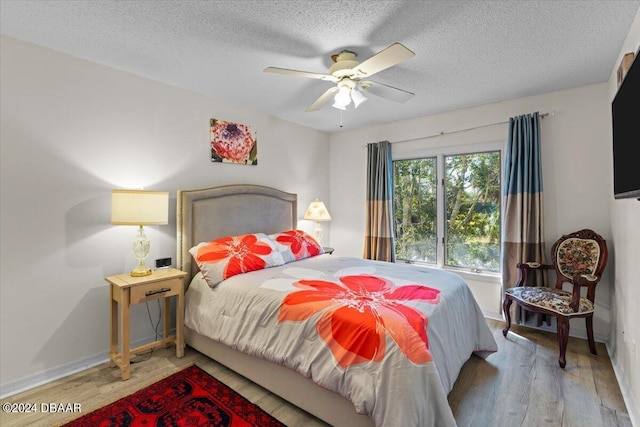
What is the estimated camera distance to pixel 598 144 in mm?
2930

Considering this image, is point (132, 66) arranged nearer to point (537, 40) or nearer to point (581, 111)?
point (537, 40)

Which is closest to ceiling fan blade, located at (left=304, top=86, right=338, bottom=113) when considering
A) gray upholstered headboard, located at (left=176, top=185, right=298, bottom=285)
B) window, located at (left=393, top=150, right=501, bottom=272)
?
gray upholstered headboard, located at (left=176, top=185, right=298, bottom=285)

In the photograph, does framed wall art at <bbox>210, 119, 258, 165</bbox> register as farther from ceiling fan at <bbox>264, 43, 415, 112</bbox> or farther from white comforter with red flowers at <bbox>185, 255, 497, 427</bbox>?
white comforter with red flowers at <bbox>185, 255, 497, 427</bbox>

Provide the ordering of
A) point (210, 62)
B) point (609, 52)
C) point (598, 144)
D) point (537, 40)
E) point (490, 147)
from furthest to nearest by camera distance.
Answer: point (490, 147) → point (598, 144) → point (210, 62) → point (609, 52) → point (537, 40)

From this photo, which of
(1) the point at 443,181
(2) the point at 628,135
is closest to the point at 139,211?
(2) the point at 628,135

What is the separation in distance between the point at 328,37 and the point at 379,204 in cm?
262

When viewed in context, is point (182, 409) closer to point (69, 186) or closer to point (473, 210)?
point (69, 186)

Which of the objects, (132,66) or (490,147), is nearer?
(132,66)

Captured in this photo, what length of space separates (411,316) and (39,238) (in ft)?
9.02

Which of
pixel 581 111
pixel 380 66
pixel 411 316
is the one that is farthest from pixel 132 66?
pixel 581 111

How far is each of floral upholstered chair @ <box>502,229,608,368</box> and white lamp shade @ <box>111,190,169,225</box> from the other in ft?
11.1

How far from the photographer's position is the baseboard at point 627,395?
1.79 metres

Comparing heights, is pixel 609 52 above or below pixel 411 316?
above

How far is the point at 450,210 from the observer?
12.9ft
